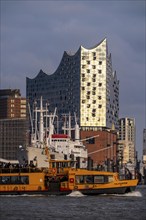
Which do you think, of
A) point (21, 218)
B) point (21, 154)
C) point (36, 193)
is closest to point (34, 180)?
point (36, 193)

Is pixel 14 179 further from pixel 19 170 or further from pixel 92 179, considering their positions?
pixel 92 179

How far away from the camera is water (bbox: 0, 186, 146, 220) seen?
234 feet

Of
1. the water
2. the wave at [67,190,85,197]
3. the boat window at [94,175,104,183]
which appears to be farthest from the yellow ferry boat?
the water

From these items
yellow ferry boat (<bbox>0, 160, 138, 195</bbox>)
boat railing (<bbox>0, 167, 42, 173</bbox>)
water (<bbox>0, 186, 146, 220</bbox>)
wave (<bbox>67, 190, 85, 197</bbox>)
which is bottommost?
water (<bbox>0, 186, 146, 220</bbox>)

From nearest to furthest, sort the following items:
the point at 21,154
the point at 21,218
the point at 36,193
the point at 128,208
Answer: the point at 21,218 → the point at 128,208 → the point at 36,193 → the point at 21,154

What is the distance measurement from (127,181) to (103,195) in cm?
435

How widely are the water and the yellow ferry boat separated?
1797mm

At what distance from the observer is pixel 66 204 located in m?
87.5

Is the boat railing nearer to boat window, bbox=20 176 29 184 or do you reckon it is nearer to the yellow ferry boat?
the yellow ferry boat

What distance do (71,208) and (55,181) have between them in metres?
25.2

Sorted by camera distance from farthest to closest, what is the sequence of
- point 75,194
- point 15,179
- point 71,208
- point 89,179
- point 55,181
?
point 89,179 → point 15,179 → point 55,181 → point 75,194 → point 71,208

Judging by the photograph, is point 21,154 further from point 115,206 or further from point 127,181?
point 115,206

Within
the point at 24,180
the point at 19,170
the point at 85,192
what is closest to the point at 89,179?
the point at 85,192

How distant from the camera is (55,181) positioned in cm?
10631
